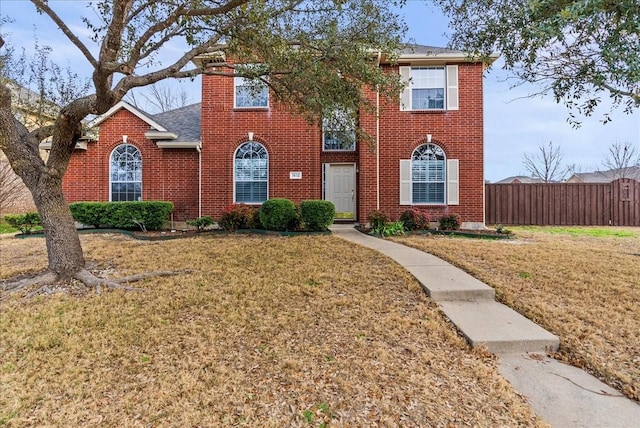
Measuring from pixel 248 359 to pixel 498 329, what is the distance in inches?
101

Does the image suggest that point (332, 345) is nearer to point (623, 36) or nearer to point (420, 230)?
point (623, 36)

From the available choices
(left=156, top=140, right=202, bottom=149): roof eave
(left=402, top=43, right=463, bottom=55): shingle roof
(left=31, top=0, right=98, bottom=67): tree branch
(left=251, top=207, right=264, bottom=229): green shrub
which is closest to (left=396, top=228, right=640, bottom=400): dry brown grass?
(left=251, top=207, right=264, bottom=229): green shrub

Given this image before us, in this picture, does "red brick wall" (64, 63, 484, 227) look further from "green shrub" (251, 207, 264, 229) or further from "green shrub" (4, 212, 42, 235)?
"green shrub" (251, 207, 264, 229)

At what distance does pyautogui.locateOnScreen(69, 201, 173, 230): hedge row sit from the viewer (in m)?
10.9

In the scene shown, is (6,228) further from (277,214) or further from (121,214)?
(277,214)

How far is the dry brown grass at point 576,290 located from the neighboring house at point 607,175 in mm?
22494

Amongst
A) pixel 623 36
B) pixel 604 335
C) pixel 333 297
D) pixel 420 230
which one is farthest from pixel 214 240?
pixel 623 36

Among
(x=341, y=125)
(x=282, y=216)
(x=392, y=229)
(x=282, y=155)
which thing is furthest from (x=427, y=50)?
(x=282, y=216)

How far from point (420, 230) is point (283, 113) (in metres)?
5.78

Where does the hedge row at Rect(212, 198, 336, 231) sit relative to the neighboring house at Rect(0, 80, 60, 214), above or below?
below

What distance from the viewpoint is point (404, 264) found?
20.3 feet

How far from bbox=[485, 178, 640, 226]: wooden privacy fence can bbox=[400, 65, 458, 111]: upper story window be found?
15.6ft

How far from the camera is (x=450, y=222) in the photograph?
10953mm

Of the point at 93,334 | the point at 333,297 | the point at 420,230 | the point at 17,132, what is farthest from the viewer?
the point at 420,230
